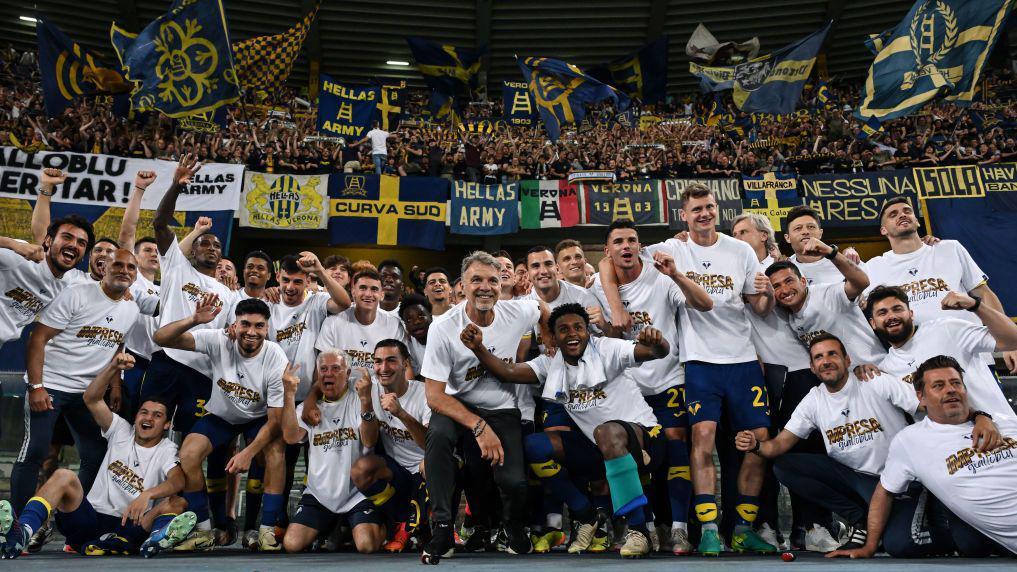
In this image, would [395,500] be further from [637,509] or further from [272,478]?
[637,509]

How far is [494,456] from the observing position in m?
4.43

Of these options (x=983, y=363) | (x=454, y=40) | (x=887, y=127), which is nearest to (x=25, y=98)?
(x=454, y=40)

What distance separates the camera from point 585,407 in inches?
192

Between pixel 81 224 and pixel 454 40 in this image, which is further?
pixel 454 40

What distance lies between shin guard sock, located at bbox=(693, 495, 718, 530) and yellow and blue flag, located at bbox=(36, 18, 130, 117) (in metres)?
14.8

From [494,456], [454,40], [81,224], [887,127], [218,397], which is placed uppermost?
[454,40]

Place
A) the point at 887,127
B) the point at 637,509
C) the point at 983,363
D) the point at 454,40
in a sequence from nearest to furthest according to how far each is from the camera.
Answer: the point at 637,509, the point at 983,363, the point at 887,127, the point at 454,40

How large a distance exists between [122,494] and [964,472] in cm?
549

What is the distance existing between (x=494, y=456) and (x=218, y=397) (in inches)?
97.0

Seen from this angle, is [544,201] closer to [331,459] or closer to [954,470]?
[331,459]

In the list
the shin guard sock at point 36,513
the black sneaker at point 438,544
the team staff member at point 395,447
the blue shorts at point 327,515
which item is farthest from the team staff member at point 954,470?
the shin guard sock at point 36,513

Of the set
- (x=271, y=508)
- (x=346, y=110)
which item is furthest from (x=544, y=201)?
(x=271, y=508)

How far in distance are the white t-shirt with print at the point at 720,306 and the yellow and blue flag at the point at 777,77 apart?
38.5ft

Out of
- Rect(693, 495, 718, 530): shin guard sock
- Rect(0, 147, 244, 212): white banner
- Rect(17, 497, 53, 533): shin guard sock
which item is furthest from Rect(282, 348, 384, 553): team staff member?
Rect(0, 147, 244, 212): white banner
